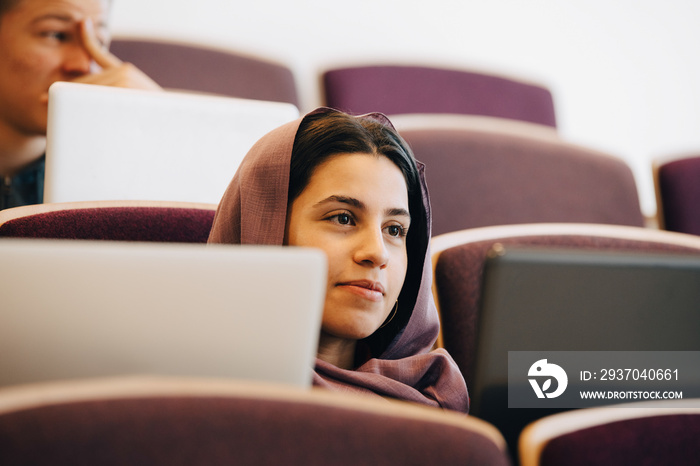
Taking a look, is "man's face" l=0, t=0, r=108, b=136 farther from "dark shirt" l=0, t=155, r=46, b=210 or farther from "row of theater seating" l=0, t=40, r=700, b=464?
"row of theater seating" l=0, t=40, r=700, b=464

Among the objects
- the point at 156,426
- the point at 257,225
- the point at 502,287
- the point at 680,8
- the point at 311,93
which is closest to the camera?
the point at 156,426

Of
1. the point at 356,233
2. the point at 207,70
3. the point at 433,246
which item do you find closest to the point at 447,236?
the point at 433,246

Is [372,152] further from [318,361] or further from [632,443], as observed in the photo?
[632,443]

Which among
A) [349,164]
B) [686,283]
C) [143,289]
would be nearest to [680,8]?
[349,164]

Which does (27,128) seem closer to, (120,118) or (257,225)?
(120,118)

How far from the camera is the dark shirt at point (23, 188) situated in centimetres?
88

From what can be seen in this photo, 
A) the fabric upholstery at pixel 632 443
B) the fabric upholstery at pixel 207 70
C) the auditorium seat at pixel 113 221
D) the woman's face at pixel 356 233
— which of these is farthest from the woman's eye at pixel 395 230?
the fabric upholstery at pixel 207 70

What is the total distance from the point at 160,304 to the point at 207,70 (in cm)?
97

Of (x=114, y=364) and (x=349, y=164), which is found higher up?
(x=349, y=164)

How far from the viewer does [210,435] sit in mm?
242

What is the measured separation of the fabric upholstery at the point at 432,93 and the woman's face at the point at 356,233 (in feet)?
1.93

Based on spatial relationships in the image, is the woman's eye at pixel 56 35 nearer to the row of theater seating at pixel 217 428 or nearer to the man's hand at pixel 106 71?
the man's hand at pixel 106 71

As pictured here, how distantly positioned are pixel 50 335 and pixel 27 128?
71 centimetres

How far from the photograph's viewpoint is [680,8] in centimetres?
161
